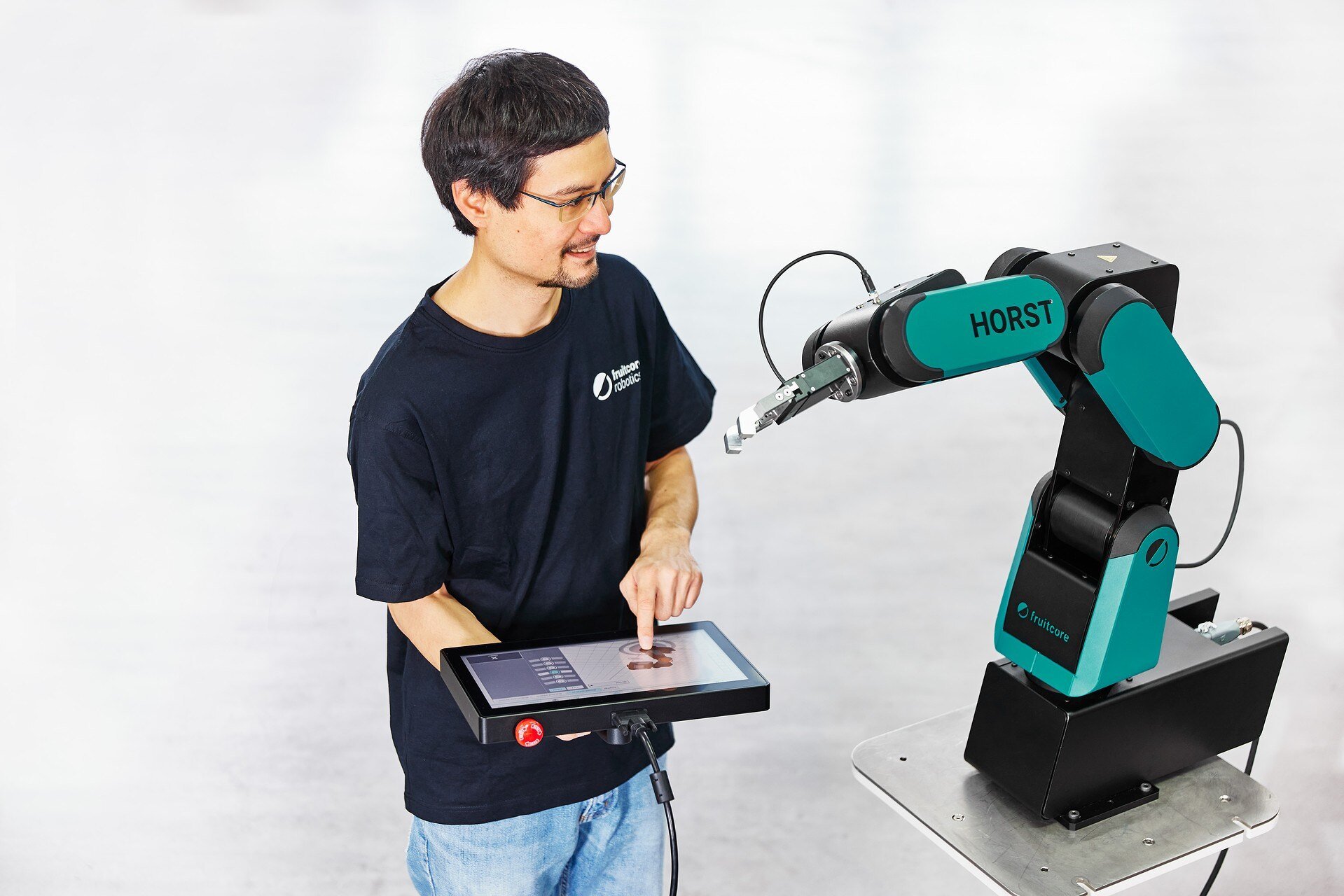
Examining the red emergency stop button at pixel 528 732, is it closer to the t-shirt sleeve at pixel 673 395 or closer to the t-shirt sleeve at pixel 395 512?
the t-shirt sleeve at pixel 395 512

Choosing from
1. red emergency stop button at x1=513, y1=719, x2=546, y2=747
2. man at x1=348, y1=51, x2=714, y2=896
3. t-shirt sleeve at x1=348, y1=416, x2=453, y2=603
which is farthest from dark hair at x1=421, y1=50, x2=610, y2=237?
red emergency stop button at x1=513, y1=719, x2=546, y2=747

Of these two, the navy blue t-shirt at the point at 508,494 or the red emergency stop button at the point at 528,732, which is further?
the navy blue t-shirt at the point at 508,494

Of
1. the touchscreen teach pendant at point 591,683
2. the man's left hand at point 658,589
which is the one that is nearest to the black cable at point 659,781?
the touchscreen teach pendant at point 591,683

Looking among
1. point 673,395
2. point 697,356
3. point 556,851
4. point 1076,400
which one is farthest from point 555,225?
point 697,356

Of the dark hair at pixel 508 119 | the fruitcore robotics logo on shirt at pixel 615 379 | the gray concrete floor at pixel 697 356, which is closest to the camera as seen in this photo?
the dark hair at pixel 508 119

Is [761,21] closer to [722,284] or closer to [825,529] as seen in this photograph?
[722,284]

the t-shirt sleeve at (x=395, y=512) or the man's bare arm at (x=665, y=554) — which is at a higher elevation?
the t-shirt sleeve at (x=395, y=512)

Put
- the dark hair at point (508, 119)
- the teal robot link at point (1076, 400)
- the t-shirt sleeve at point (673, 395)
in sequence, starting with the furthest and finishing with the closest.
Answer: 1. the t-shirt sleeve at point (673, 395)
2. the dark hair at point (508, 119)
3. the teal robot link at point (1076, 400)

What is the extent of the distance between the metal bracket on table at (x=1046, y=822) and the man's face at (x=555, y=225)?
639mm

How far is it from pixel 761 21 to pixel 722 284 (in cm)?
52

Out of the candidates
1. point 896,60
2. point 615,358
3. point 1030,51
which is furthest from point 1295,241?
point 615,358

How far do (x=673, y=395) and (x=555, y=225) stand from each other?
353 mm

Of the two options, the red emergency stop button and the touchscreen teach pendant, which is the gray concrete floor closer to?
the touchscreen teach pendant

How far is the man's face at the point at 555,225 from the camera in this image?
1.48 m
